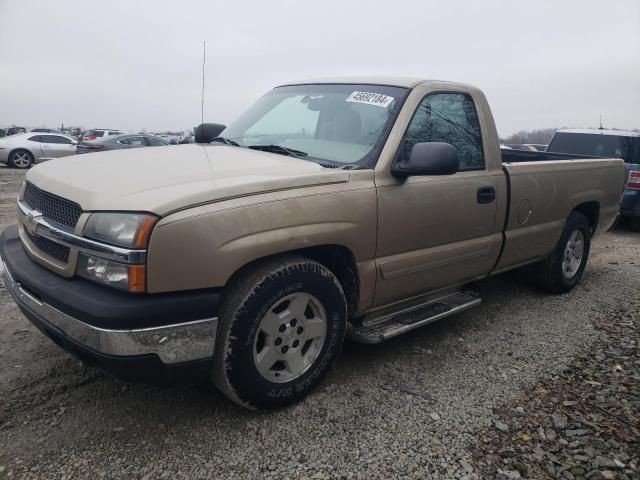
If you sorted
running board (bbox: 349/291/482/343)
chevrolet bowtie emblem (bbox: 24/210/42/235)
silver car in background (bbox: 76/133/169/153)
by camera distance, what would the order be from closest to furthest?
chevrolet bowtie emblem (bbox: 24/210/42/235) → running board (bbox: 349/291/482/343) → silver car in background (bbox: 76/133/169/153)

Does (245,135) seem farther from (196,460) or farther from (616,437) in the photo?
(616,437)

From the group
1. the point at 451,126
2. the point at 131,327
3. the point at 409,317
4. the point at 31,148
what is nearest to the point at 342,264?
the point at 409,317

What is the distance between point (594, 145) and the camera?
8.88 meters

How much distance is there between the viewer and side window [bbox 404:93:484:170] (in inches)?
132

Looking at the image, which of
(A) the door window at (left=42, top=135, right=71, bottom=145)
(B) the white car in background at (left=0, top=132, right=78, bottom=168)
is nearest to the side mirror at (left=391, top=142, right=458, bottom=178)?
(B) the white car in background at (left=0, top=132, right=78, bottom=168)

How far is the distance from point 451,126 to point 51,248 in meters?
2.66

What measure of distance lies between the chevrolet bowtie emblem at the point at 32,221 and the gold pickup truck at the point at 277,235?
0.05 feet

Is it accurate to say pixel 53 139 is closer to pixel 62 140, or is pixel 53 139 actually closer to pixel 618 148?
pixel 62 140

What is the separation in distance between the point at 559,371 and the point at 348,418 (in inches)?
62.3

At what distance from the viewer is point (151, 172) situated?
2.61 m

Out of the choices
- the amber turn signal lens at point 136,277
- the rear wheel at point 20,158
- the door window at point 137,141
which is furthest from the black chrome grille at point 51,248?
the rear wheel at point 20,158

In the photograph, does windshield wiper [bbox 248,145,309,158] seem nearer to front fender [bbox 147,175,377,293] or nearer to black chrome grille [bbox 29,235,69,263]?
front fender [bbox 147,175,377,293]

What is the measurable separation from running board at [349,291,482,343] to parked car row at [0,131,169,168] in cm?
1543

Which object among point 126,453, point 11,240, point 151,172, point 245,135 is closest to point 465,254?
point 245,135
